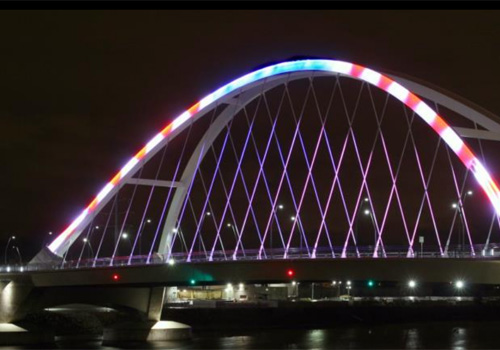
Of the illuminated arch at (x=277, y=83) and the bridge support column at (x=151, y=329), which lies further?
the bridge support column at (x=151, y=329)

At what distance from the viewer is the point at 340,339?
5988 centimetres

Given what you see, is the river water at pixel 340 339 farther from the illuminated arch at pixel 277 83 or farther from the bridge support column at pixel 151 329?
the illuminated arch at pixel 277 83

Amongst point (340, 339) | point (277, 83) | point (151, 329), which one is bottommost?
point (151, 329)

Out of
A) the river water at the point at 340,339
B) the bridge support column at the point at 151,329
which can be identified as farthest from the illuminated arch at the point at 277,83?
the river water at the point at 340,339

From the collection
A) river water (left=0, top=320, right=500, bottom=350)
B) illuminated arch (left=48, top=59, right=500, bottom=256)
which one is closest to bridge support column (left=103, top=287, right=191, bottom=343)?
river water (left=0, top=320, right=500, bottom=350)

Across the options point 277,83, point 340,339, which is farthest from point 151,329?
point 277,83

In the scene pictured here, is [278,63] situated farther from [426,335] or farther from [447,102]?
[426,335]

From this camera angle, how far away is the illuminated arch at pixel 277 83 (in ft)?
115

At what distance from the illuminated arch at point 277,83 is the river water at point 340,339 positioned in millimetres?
9887

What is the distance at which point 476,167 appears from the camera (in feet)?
112

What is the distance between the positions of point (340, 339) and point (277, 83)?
69.5 ft

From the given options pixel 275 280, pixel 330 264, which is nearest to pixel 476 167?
pixel 330 264

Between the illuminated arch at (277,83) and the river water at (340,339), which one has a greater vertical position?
the illuminated arch at (277,83)

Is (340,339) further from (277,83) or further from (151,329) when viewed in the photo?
(277,83)
